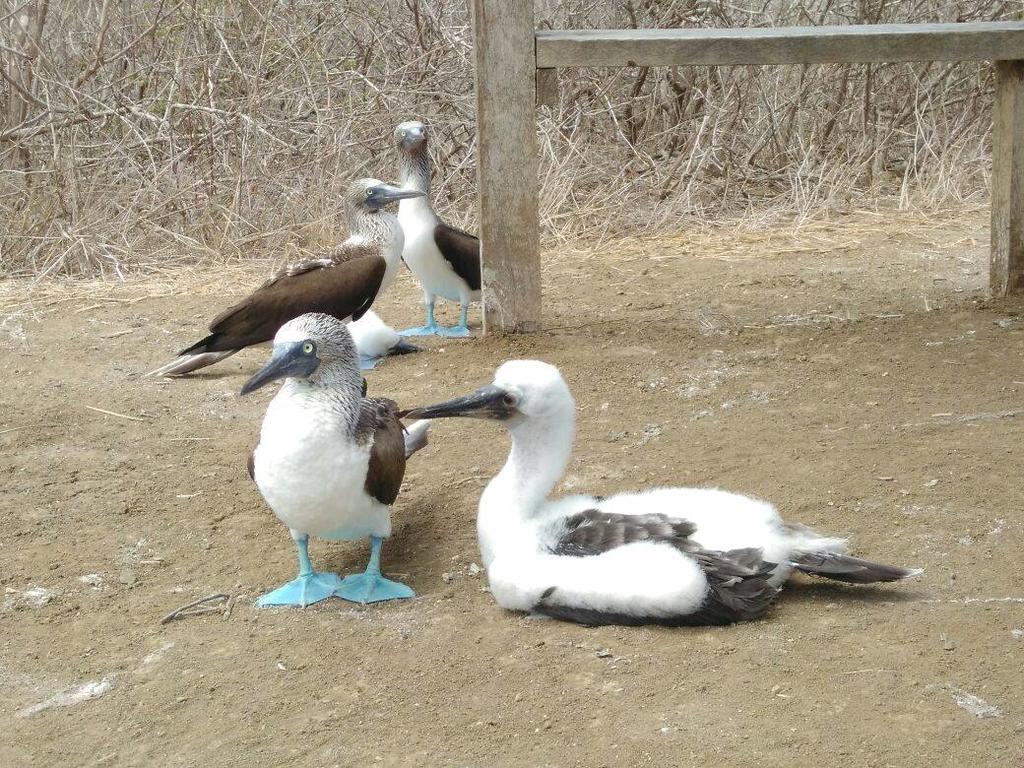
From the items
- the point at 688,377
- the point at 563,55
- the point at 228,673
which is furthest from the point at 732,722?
the point at 563,55

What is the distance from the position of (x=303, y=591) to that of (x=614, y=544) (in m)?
0.98

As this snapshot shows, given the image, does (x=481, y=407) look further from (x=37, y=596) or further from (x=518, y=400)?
(x=37, y=596)

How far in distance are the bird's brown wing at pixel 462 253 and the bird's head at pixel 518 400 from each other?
2.80 meters

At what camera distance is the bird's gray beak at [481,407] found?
12.5 ft

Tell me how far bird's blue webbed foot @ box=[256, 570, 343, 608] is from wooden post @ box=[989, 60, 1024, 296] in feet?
12.7

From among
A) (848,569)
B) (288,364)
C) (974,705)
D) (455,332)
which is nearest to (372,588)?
(288,364)

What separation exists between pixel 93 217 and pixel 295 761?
6442 mm

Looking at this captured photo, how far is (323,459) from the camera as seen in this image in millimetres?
3787

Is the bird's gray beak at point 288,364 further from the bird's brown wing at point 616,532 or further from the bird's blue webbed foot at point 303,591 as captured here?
the bird's brown wing at point 616,532

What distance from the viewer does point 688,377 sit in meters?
5.62

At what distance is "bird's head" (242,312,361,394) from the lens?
153 inches

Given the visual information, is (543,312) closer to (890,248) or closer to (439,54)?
(890,248)

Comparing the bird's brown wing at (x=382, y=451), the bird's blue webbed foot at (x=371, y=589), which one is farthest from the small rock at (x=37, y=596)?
the bird's brown wing at (x=382, y=451)

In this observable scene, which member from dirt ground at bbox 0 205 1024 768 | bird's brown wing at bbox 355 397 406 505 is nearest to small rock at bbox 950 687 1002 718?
dirt ground at bbox 0 205 1024 768
